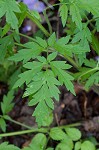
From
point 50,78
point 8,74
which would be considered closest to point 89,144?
point 50,78

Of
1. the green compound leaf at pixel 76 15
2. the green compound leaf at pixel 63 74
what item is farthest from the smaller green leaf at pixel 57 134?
the green compound leaf at pixel 76 15

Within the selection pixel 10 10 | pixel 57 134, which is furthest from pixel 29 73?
pixel 57 134

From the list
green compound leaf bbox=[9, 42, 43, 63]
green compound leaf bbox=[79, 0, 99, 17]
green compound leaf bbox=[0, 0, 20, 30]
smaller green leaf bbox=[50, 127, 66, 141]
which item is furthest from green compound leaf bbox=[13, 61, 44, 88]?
smaller green leaf bbox=[50, 127, 66, 141]

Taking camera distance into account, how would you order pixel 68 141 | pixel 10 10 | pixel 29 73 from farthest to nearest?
1. pixel 68 141
2. pixel 29 73
3. pixel 10 10

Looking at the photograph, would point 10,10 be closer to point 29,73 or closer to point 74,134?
point 29,73

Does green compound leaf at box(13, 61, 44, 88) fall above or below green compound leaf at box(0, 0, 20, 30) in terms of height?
below

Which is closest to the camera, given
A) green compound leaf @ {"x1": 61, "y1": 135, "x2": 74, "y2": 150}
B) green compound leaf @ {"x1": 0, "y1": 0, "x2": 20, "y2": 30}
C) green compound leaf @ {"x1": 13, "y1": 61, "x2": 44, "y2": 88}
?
green compound leaf @ {"x1": 0, "y1": 0, "x2": 20, "y2": 30}

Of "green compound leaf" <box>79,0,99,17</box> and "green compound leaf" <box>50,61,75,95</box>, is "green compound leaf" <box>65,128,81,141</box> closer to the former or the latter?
"green compound leaf" <box>50,61,75,95</box>

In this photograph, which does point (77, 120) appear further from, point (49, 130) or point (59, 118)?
point (49, 130)
